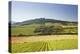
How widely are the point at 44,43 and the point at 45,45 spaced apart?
0.10ft

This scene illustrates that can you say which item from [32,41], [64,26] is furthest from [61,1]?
[32,41]

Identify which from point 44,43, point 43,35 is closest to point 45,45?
point 44,43

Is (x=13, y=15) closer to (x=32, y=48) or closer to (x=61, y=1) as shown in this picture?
(x=32, y=48)

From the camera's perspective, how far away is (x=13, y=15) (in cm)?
194

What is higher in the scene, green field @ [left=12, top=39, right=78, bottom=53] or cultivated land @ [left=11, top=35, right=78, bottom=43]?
cultivated land @ [left=11, top=35, right=78, bottom=43]

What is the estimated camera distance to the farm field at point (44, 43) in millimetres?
1952

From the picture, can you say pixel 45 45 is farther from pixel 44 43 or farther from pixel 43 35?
pixel 43 35

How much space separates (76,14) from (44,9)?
50cm

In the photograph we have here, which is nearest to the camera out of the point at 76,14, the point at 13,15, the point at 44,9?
the point at 13,15

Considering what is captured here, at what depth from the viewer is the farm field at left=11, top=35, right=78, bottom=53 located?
195 centimetres

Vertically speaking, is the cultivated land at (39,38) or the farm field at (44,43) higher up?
the cultivated land at (39,38)

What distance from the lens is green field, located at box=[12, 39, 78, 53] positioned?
1956 millimetres

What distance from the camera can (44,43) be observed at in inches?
81.6

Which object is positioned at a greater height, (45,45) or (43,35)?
(43,35)
